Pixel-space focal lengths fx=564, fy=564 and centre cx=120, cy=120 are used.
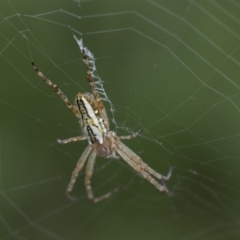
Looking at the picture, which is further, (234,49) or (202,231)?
(202,231)

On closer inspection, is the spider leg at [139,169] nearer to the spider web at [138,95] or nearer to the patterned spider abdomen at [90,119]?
the spider web at [138,95]

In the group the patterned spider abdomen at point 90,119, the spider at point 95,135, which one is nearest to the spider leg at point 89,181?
the spider at point 95,135

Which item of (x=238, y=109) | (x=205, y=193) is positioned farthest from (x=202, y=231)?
(x=238, y=109)

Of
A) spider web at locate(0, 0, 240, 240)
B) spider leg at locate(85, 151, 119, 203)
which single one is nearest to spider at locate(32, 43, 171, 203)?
spider leg at locate(85, 151, 119, 203)

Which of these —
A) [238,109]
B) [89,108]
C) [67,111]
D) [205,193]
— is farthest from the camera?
[205,193]

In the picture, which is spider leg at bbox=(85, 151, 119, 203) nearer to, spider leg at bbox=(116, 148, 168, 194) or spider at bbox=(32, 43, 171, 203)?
spider at bbox=(32, 43, 171, 203)

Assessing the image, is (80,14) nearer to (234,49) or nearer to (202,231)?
(234,49)
